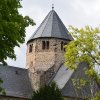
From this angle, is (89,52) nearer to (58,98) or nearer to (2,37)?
(2,37)

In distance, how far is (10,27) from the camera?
43.9ft

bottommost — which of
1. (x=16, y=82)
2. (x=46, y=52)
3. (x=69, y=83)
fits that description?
(x=69, y=83)

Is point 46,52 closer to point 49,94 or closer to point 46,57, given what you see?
point 46,57

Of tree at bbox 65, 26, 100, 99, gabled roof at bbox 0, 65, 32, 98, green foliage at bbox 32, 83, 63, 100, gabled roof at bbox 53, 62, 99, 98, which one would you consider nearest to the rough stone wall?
gabled roof at bbox 0, 65, 32, 98

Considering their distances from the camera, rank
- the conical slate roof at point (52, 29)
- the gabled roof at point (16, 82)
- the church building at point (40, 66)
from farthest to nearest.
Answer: the conical slate roof at point (52, 29) → the church building at point (40, 66) → the gabled roof at point (16, 82)

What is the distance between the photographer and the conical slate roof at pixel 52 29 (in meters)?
43.9

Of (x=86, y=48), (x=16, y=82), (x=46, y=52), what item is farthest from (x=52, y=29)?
(x=86, y=48)

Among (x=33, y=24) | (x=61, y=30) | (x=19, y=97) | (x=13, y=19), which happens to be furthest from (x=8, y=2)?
(x=61, y=30)

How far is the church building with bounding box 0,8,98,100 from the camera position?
4153 cm

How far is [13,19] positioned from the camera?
14.3 m

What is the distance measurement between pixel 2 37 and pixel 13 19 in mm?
943

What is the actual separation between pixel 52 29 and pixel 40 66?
4.55 metres

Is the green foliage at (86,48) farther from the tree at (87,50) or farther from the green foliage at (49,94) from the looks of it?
the green foliage at (49,94)

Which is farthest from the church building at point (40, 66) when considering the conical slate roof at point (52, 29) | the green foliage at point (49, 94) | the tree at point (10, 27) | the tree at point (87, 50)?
the tree at point (10, 27)
